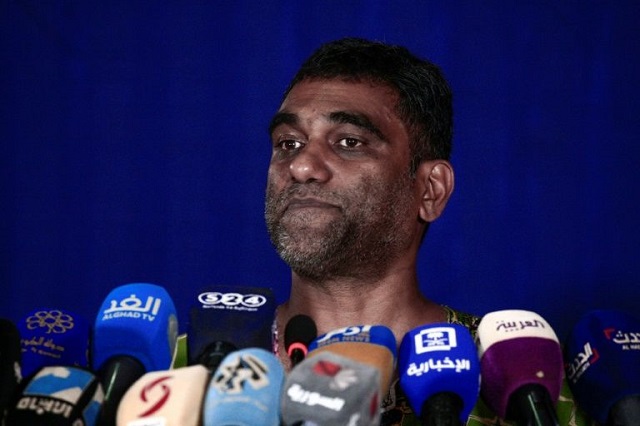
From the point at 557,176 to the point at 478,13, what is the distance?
0.53m

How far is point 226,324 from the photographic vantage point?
133 cm

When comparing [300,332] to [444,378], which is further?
[300,332]

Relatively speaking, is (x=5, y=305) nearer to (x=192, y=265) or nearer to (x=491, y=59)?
(x=192, y=265)

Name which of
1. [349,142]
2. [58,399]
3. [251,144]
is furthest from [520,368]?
[251,144]

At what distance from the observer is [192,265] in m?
2.77

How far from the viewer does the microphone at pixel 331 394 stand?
3.07 ft

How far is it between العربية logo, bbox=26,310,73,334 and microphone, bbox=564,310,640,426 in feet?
2.49

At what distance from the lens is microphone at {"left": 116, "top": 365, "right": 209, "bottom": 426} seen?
39.6 inches

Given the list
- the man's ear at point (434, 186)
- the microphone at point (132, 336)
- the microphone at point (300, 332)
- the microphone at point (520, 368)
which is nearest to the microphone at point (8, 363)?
the microphone at point (132, 336)

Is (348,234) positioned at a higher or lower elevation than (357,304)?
higher

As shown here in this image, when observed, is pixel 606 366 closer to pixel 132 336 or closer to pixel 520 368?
pixel 520 368

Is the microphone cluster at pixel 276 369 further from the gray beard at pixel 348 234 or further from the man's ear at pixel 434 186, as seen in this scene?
the man's ear at pixel 434 186

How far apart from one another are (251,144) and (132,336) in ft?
5.08

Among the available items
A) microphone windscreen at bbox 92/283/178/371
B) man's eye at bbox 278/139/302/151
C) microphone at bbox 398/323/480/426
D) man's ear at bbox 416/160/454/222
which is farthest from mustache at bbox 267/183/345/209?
microphone at bbox 398/323/480/426
